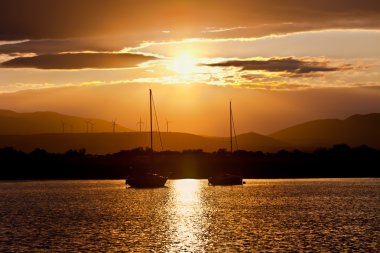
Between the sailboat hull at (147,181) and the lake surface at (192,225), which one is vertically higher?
the sailboat hull at (147,181)

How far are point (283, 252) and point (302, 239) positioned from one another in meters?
10.4

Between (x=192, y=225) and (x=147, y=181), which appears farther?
(x=147, y=181)

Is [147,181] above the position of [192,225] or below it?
above

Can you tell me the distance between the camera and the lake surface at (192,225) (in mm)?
76062

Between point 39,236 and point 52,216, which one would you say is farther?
point 52,216

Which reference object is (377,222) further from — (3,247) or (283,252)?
(3,247)

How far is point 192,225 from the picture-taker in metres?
97.9

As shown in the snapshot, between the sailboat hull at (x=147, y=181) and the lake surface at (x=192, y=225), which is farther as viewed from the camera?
the sailboat hull at (x=147, y=181)

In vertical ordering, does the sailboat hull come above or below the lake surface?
above

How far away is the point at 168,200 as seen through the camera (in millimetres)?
154125

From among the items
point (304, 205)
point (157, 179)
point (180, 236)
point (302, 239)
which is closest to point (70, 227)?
point (180, 236)

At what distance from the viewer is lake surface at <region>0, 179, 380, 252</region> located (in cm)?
7606

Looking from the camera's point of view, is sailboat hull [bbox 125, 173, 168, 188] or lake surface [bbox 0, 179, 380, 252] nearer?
lake surface [bbox 0, 179, 380, 252]

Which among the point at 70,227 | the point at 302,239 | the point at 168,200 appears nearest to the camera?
the point at 302,239
